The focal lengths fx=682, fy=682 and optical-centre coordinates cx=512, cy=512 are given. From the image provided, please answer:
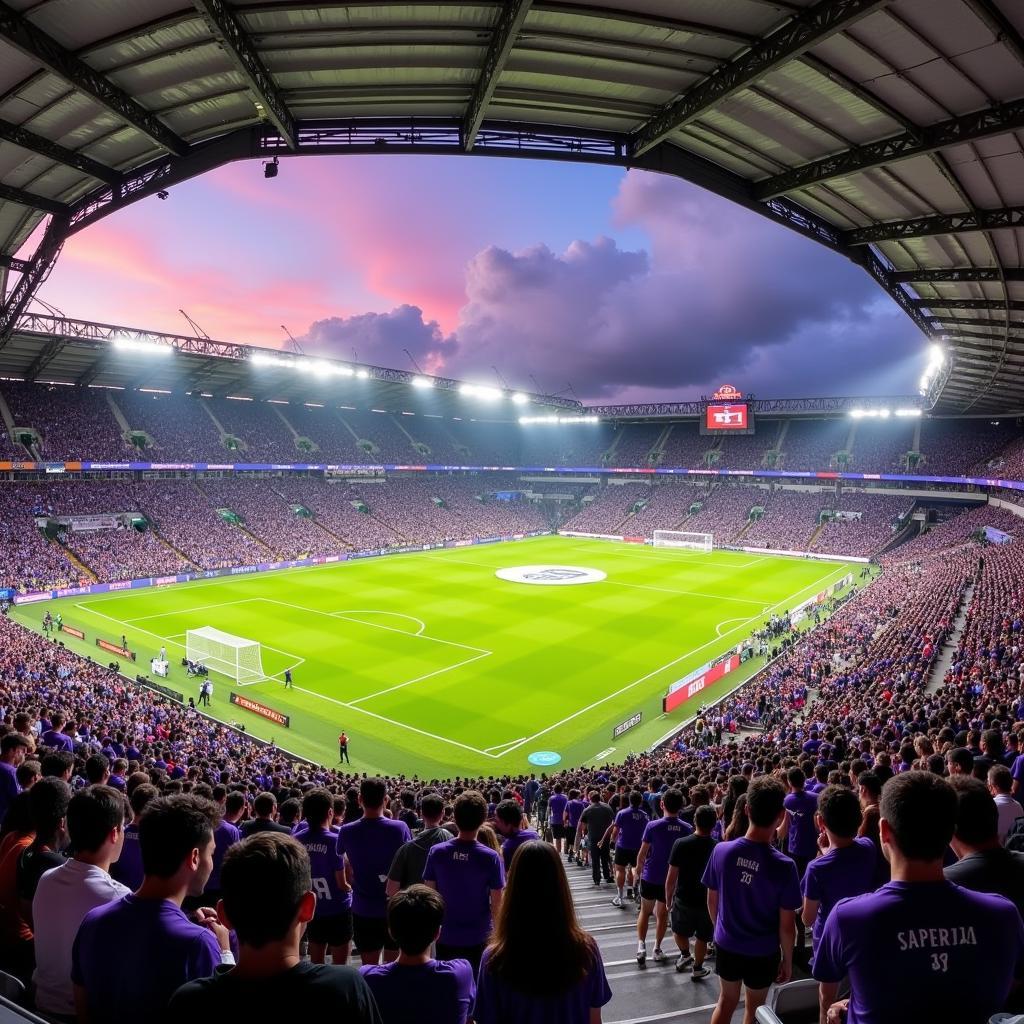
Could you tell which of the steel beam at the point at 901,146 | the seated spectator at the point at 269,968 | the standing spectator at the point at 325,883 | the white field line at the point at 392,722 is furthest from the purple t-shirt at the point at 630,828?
the white field line at the point at 392,722

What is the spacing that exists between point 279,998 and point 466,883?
2.74 meters

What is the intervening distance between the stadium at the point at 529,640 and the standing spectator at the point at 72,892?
0.08ft

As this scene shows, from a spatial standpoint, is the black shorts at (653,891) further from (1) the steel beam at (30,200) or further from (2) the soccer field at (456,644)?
(1) the steel beam at (30,200)

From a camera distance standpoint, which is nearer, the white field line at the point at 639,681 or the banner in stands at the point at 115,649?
the white field line at the point at 639,681

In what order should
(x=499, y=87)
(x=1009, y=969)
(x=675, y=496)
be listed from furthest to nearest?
(x=675, y=496) → (x=499, y=87) → (x=1009, y=969)

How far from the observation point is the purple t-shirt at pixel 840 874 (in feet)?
15.7

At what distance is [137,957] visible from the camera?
2930 millimetres

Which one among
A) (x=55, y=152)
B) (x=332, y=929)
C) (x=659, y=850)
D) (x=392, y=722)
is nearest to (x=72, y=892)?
(x=332, y=929)

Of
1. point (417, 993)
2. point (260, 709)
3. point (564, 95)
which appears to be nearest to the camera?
point (417, 993)

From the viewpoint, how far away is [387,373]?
2598 inches

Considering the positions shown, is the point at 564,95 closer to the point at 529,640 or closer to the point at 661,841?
the point at 661,841

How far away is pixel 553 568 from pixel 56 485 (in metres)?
39.1

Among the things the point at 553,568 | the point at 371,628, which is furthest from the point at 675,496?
the point at 371,628

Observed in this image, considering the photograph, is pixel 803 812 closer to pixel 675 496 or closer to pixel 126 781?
pixel 126 781
